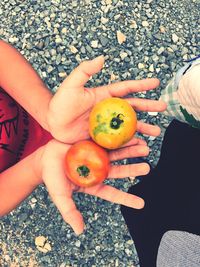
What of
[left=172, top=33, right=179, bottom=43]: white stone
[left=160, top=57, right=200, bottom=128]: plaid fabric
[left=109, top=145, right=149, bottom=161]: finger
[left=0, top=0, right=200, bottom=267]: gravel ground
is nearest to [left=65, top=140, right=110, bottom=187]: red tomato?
[left=109, top=145, right=149, bottom=161]: finger

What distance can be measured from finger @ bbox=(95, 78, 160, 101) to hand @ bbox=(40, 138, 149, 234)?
0.40 m

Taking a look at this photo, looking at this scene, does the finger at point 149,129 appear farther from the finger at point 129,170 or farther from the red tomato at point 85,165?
the red tomato at point 85,165

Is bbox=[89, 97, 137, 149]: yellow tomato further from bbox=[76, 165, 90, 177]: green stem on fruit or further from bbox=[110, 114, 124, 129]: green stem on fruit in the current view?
bbox=[76, 165, 90, 177]: green stem on fruit

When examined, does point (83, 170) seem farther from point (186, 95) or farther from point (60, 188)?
point (186, 95)

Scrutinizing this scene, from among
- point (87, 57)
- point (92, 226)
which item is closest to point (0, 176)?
point (92, 226)

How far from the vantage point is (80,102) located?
2381 mm

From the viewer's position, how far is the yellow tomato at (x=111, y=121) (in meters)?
2.44

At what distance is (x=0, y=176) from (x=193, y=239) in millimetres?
1443

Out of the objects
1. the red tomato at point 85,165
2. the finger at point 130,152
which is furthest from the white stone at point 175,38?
the red tomato at point 85,165

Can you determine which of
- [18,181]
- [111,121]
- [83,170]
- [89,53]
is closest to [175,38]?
[89,53]

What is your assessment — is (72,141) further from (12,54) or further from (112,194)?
(12,54)

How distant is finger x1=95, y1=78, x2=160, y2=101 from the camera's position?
246 cm

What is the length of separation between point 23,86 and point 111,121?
0.71 meters

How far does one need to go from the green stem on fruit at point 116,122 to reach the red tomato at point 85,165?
8.0 inches
